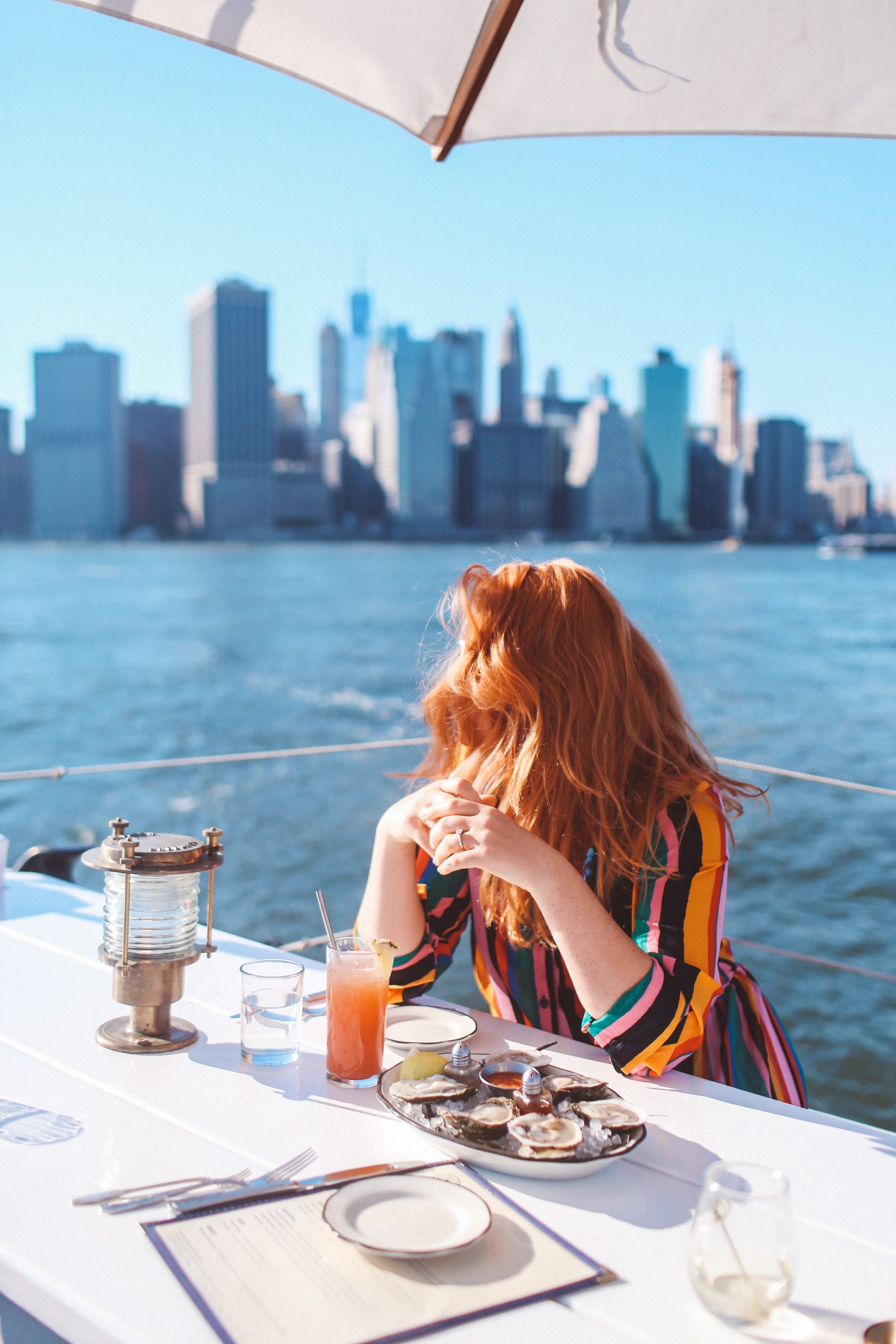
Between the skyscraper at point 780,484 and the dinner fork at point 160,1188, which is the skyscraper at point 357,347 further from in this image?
the dinner fork at point 160,1188

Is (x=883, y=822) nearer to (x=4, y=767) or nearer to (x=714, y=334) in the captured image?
(x=4, y=767)

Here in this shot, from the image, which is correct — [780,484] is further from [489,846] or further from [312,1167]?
[312,1167]

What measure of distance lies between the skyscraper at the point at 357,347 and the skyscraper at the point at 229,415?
27104mm

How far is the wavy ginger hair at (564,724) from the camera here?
1360 millimetres

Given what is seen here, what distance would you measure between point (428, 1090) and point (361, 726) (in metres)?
18.8

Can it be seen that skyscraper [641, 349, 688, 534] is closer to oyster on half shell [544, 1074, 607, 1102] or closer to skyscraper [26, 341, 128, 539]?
skyscraper [26, 341, 128, 539]

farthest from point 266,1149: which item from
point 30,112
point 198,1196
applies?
point 30,112

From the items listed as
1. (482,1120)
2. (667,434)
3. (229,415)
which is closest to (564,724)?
(482,1120)

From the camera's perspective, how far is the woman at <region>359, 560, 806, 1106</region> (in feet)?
3.93

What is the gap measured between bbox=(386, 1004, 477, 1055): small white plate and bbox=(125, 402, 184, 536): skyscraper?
211 ft

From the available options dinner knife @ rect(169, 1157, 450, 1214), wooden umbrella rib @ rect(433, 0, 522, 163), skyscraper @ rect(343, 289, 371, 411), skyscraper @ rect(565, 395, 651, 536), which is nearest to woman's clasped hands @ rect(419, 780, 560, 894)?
dinner knife @ rect(169, 1157, 450, 1214)

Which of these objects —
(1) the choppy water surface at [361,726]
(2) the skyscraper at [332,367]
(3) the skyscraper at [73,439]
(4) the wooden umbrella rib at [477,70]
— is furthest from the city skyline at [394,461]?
(4) the wooden umbrella rib at [477,70]

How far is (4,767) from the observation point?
19.5 metres

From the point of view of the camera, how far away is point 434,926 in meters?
1.51
